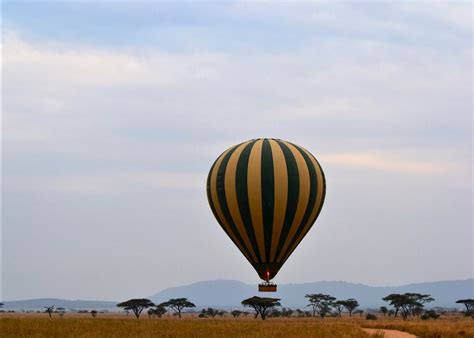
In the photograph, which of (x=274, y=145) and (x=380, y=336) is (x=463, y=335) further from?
(x=274, y=145)

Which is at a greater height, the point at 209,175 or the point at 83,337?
the point at 209,175

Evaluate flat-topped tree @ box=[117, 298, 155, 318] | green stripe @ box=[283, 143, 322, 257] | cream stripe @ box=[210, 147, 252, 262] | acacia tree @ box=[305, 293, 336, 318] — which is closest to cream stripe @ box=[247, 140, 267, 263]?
cream stripe @ box=[210, 147, 252, 262]

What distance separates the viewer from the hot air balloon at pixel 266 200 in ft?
145

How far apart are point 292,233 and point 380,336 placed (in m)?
8.09

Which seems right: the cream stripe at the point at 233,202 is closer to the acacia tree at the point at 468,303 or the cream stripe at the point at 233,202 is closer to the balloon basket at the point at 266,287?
the balloon basket at the point at 266,287

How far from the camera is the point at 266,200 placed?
4403 centimetres

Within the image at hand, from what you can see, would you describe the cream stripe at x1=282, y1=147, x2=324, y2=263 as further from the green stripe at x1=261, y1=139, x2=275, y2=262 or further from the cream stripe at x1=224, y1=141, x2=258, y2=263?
the cream stripe at x1=224, y1=141, x2=258, y2=263

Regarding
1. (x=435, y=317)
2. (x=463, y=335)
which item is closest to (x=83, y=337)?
(x=463, y=335)

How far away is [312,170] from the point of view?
45.7 meters

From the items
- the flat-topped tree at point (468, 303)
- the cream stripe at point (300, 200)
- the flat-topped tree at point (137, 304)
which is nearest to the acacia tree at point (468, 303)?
the flat-topped tree at point (468, 303)

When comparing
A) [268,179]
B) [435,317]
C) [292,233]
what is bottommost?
[435,317]

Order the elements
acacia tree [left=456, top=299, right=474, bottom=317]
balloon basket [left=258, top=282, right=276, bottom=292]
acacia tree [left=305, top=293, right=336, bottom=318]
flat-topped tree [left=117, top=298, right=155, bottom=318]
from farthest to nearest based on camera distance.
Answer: acacia tree [left=305, top=293, right=336, bottom=318]
acacia tree [left=456, top=299, right=474, bottom=317]
flat-topped tree [left=117, top=298, right=155, bottom=318]
balloon basket [left=258, top=282, right=276, bottom=292]

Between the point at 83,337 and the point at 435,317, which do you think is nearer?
the point at 83,337

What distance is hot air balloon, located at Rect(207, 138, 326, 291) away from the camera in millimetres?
44062
